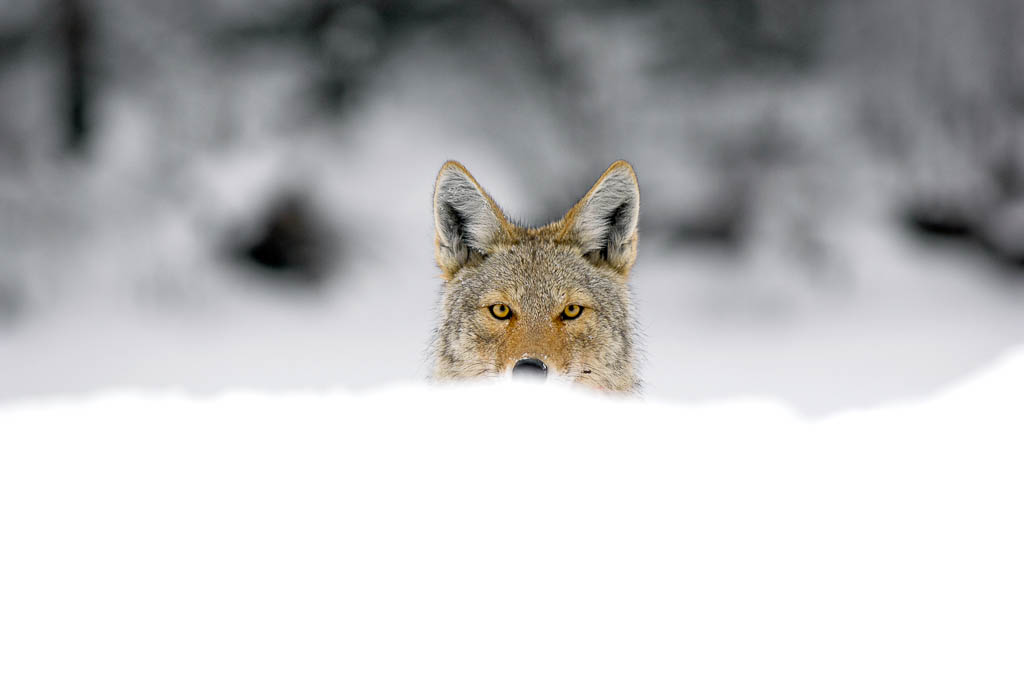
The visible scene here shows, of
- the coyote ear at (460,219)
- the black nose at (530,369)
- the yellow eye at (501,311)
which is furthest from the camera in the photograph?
the coyote ear at (460,219)

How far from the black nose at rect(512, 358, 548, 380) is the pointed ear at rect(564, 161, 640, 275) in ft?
3.40

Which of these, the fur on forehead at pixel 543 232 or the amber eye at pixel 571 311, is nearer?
the amber eye at pixel 571 311

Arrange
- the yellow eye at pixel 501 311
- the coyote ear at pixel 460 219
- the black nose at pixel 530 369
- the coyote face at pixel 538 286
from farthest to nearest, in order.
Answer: the coyote ear at pixel 460 219 < the yellow eye at pixel 501 311 < the coyote face at pixel 538 286 < the black nose at pixel 530 369

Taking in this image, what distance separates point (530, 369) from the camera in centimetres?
361

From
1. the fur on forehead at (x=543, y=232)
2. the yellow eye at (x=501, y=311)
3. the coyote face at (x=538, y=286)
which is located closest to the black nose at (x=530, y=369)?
the coyote face at (x=538, y=286)

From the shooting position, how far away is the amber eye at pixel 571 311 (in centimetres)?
404

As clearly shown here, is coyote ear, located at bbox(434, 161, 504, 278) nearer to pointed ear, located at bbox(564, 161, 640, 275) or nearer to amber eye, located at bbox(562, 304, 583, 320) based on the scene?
pointed ear, located at bbox(564, 161, 640, 275)

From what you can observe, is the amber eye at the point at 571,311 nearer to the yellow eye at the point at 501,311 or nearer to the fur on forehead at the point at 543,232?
the yellow eye at the point at 501,311

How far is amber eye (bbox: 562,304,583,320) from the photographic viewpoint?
13.3ft

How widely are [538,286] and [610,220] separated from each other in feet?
2.10

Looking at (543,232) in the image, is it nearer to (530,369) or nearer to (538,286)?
(538,286)

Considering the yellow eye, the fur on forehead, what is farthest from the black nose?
the fur on forehead

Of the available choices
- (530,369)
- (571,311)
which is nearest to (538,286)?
(571,311)

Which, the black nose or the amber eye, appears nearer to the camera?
the black nose
